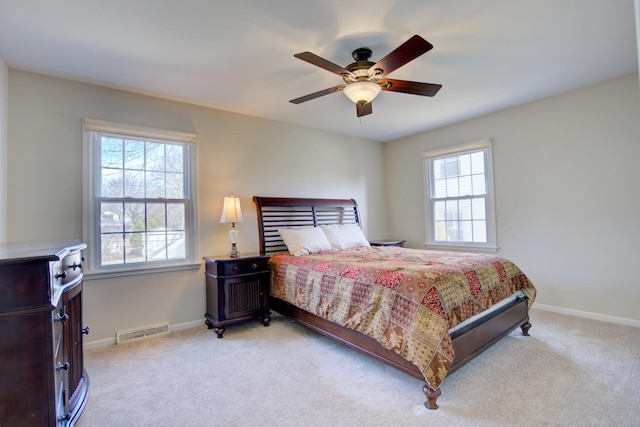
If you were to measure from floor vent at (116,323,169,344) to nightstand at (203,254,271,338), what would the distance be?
445 millimetres

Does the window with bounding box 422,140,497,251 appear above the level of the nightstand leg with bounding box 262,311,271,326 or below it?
above

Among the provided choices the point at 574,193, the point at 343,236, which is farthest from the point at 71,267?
the point at 574,193

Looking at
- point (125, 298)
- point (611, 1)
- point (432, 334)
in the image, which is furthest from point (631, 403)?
point (125, 298)

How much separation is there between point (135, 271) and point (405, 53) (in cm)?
317

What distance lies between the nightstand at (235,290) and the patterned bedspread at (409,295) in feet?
1.23

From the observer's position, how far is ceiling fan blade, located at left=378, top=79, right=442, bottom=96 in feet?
8.25

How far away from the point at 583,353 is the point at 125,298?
167 inches

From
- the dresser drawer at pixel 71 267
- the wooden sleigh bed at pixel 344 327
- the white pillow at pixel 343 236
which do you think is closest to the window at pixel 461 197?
the wooden sleigh bed at pixel 344 327

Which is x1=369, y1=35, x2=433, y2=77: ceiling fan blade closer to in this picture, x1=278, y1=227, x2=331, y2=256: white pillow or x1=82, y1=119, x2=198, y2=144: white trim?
x1=278, y1=227, x2=331, y2=256: white pillow

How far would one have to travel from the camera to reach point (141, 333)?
3.14 meters

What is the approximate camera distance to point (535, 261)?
152 inches

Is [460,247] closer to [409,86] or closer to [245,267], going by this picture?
[409,86]

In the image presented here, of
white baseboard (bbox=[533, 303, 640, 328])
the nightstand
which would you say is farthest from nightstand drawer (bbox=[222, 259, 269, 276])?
white baseboard (bbox=[533, 303, 640, 328])

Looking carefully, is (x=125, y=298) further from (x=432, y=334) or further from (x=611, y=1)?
(x=611, y=1)
